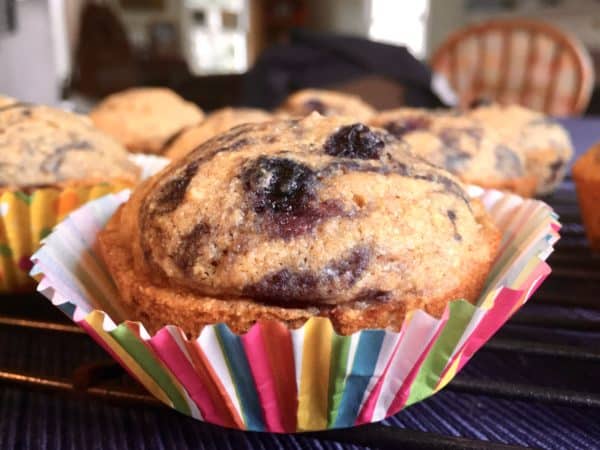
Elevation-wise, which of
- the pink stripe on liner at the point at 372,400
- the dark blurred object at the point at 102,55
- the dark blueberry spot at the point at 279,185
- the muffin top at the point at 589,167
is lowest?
the dark blurred object at the point at 102,55

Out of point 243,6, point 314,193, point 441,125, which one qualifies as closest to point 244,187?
point 314,193

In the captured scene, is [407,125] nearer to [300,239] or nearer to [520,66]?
[300,239]

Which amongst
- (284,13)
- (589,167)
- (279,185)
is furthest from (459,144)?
(284,13)

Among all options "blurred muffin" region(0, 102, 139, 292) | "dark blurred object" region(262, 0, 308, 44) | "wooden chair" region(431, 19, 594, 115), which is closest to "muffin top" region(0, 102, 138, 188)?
"blurred muffin" region(0, 102, 139, 292)

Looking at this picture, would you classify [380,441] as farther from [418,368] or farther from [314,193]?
[314,193]

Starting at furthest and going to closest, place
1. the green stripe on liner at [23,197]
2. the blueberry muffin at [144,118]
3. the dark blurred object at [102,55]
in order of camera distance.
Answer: the dark blurred object at [102,55] < the blueberry muffin at [144,118] < the green stripe on liner at [23,197]

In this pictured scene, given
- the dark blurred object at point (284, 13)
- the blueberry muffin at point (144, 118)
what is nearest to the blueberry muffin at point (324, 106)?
the blueberry muffin at point (144, 118)

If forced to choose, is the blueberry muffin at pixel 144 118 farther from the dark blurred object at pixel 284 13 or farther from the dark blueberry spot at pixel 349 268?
the dark blurred object at pixel 284 13
